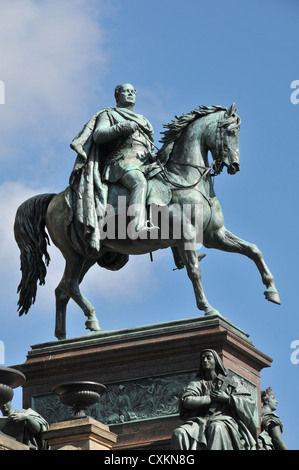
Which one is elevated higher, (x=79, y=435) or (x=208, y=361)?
(x=208, y=361)

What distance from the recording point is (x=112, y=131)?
3103 cm

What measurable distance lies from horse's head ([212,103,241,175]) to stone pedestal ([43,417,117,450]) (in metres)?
5.91

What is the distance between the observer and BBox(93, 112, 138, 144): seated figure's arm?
102ft

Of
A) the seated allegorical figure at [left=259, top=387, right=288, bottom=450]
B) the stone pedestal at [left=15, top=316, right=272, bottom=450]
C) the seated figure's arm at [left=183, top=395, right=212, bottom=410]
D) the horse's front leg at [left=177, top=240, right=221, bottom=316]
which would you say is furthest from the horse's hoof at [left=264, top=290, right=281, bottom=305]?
the seated figure's arm at [left=183, top=395, right=212, bottom=410]

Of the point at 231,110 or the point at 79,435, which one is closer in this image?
the point at 79,435

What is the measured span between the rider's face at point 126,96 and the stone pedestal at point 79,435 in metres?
7.19

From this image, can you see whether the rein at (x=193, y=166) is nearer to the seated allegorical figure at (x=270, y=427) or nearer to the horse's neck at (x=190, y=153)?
the horse's neck at (x=190, y=153)

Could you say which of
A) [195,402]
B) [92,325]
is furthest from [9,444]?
[92,325]

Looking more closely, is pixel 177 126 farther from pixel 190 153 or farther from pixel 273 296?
pixel 273 296

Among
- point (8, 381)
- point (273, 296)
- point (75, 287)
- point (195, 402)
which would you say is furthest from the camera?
point (75, 287)

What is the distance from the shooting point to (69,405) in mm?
27438

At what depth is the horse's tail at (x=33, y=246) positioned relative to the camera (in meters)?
31.9

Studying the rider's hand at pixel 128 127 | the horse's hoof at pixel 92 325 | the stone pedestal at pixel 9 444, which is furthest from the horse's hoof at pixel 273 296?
the stone pedestal at pixel 9 444

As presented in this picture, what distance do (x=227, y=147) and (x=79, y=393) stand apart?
605 cm
